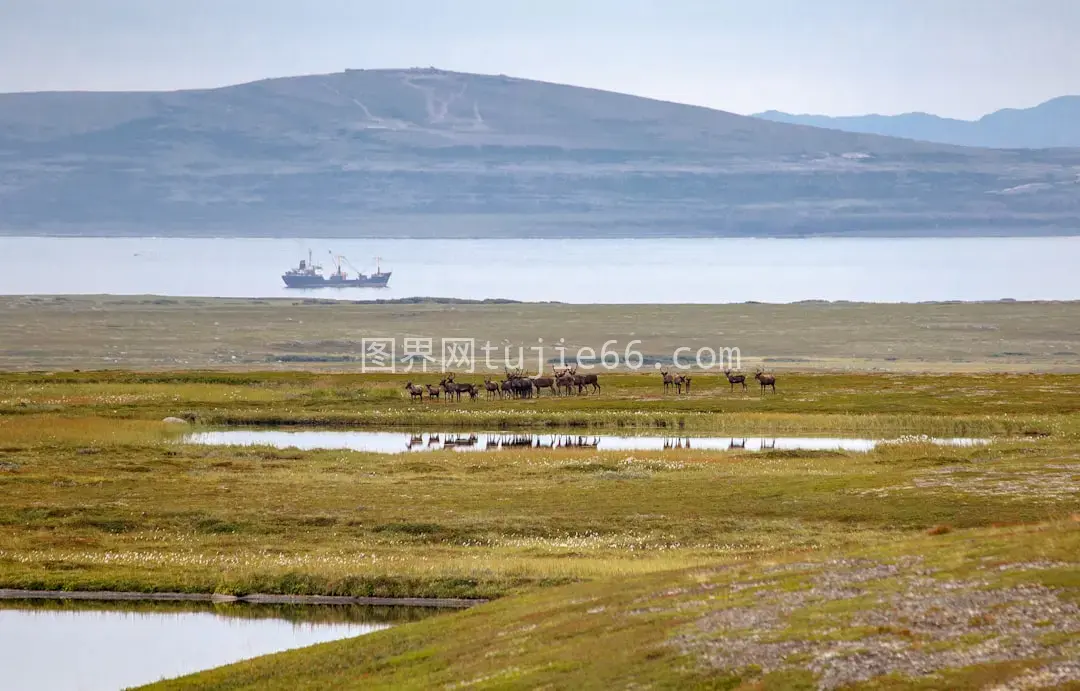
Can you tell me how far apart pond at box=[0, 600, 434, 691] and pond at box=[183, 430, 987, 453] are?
78.7 ft

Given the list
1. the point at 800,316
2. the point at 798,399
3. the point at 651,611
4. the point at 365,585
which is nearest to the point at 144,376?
the point at 798,399

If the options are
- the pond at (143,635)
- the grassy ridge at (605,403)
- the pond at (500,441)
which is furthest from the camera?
the grassy ridge at (605,403)

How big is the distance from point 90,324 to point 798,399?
78911 millimetres

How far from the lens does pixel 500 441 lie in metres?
57.8

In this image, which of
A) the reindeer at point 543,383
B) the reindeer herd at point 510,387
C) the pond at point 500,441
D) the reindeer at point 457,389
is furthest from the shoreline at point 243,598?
the reindeer at point 543,383

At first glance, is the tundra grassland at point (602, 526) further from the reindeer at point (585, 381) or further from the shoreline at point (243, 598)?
the reindeer at point (585, 381)

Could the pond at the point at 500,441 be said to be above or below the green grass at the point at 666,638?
below

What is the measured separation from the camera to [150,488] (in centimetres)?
4322

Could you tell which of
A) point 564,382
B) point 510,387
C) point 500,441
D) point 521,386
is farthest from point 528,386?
point 500,441

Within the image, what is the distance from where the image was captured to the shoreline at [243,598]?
98.3ft

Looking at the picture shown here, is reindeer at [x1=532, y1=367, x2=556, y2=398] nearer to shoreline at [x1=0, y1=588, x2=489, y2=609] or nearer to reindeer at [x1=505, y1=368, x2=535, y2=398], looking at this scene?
reindeer at [x1=505, y1=368, x2=535, y2=398]

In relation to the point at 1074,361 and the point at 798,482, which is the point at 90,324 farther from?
the point at 798,482

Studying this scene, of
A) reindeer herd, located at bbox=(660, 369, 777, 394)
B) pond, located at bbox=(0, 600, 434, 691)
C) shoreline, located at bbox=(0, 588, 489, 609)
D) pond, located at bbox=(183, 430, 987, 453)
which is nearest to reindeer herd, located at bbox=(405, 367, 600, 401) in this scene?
reindeer herd, located at bbox=(660, 369, 777, 394)

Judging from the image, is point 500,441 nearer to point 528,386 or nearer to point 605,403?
point 605,403
